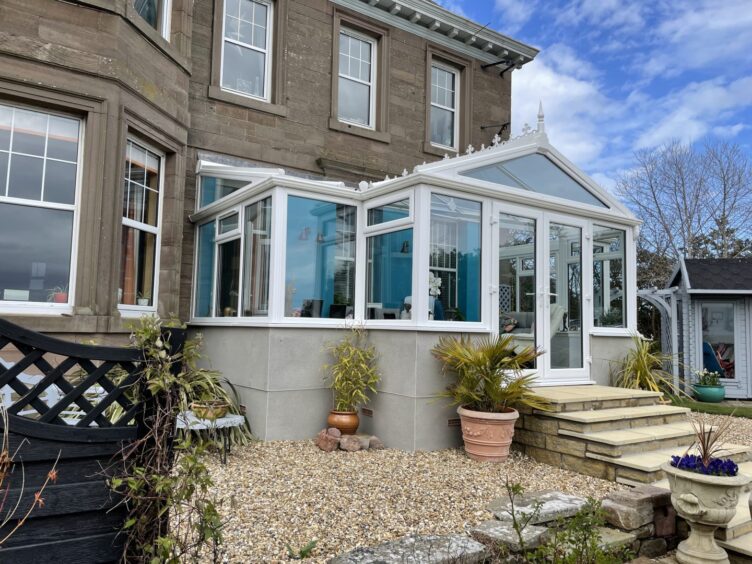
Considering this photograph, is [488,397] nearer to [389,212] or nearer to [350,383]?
[350,383]

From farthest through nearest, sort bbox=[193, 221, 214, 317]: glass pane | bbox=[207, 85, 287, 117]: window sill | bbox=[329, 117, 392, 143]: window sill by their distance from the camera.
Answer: bbox=[329, 117, 392, 143]: window sill
bbox=[207, 85, 287, 117]: window sill
bbox=[193, 221, 214, 317]: glass pane

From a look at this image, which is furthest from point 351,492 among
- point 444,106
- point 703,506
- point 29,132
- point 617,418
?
point 444,106

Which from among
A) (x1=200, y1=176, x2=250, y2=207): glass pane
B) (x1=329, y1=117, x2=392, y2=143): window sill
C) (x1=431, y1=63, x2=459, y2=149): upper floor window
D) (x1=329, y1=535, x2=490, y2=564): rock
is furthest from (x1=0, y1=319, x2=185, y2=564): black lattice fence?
(x1=431, y1=63, x2=459, y2=149): upper floor window

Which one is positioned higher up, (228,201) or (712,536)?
(228,201)

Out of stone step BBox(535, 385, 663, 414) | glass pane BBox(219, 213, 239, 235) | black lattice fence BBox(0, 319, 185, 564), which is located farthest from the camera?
glass pane BBox(219, 213, 239, 235)

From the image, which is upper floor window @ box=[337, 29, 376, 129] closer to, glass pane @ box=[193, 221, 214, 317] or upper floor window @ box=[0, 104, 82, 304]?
glass pane @ box=[193, 221, 214, 317]

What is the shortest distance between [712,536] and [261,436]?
3882mm

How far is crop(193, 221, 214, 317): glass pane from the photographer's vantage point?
688 centimetres

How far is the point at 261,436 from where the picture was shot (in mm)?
5477

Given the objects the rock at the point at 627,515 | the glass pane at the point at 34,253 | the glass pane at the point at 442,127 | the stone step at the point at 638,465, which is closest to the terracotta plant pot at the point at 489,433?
the stone step at the point at 638,465

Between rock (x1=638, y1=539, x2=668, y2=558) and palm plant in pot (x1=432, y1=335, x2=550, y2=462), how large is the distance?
1.56m

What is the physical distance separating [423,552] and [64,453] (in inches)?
67.7

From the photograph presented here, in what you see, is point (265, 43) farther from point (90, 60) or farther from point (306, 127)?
point (90, 60)

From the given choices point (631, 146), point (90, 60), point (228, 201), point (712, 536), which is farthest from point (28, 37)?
point (631, 146)
